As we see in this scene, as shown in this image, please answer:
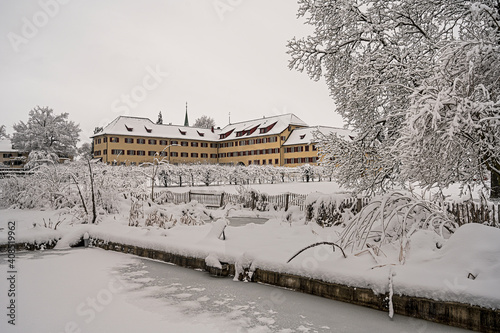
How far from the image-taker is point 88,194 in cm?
1395

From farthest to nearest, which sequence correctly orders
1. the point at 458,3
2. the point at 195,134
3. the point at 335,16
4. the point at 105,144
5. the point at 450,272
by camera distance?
the point at 195,134 < the point at 105,144 < the point at 335,16 < the point at 458,3 < the point at 450,272

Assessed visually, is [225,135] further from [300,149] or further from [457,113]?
[457,113]

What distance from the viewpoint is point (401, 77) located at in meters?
10.2

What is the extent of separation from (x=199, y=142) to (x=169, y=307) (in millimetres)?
71551

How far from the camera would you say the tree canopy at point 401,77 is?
6512 mm

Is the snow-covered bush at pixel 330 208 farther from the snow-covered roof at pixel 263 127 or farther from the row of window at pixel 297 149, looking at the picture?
the snow-covered roof at pixel 263 127

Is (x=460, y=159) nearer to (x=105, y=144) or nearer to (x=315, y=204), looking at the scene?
(x=315, y=204)

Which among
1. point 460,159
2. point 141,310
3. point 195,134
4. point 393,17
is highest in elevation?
point 195,134

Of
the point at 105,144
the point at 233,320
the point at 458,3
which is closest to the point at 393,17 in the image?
the point at 458,3

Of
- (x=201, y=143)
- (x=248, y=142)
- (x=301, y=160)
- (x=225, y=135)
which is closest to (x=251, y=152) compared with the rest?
(x=248, y=142)

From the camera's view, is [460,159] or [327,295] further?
[460,159]

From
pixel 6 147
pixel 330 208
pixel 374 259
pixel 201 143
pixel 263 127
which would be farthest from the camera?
pixel 201 143

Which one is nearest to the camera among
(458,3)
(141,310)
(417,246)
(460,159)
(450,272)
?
(450,272)

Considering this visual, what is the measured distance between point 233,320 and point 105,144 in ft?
214
